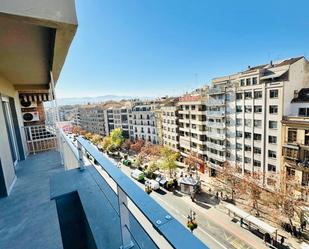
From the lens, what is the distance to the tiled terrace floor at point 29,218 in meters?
2.30

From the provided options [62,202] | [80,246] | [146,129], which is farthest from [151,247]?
[146,129]

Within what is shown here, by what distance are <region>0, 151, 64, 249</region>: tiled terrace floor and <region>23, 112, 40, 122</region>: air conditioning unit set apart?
18.0ft

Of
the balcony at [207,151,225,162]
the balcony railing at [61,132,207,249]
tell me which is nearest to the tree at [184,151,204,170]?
the balcony at [207,151,225,162]

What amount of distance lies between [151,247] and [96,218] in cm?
63

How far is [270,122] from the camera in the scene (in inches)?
501

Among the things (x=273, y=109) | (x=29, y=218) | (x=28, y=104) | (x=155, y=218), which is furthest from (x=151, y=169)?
(x=155, y=218)

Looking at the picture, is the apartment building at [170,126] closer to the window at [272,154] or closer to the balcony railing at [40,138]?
the window at [272,154]

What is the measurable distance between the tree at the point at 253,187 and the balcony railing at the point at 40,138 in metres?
11.1

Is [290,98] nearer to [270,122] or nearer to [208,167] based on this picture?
[270,122]

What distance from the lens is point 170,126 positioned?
22688 mm

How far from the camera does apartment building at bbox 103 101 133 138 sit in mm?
31156

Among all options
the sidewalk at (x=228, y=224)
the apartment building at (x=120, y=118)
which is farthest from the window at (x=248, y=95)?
the apartment building at (x=120, y=118)

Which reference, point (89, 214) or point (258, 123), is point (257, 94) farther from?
point (89, 214)

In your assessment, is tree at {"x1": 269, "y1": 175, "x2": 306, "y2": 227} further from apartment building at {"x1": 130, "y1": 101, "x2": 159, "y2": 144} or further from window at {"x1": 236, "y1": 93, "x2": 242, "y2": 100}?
apartment building at {"x1": 130, "y1": 101, "x2": 159, "y2": 144}
